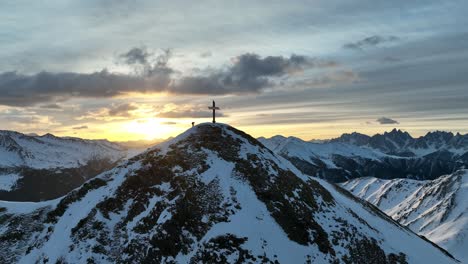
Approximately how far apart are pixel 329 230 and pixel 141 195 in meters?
21.3

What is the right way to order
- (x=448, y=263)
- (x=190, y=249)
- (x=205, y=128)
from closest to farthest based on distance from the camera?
(x=190, y=249), (x=448, y=263), (x=205, y=128)

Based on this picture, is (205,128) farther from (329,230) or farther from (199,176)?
(329,230)

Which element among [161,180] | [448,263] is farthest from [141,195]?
[448,263]

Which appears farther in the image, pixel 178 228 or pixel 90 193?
pixel 90 193

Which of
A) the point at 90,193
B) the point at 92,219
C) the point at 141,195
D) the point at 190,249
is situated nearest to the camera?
the point at 190,249

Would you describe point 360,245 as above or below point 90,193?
below

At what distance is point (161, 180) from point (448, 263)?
39.2m

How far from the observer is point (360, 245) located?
40.6 m

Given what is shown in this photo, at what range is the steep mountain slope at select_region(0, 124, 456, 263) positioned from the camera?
35656 millimetres


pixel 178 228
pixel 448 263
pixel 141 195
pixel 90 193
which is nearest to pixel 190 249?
pixel 178 228

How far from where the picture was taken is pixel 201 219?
3797 cm

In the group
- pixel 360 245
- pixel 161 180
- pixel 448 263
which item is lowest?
pixel 448 263

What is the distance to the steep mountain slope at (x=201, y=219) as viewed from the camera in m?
35.7

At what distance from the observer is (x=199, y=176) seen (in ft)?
143
